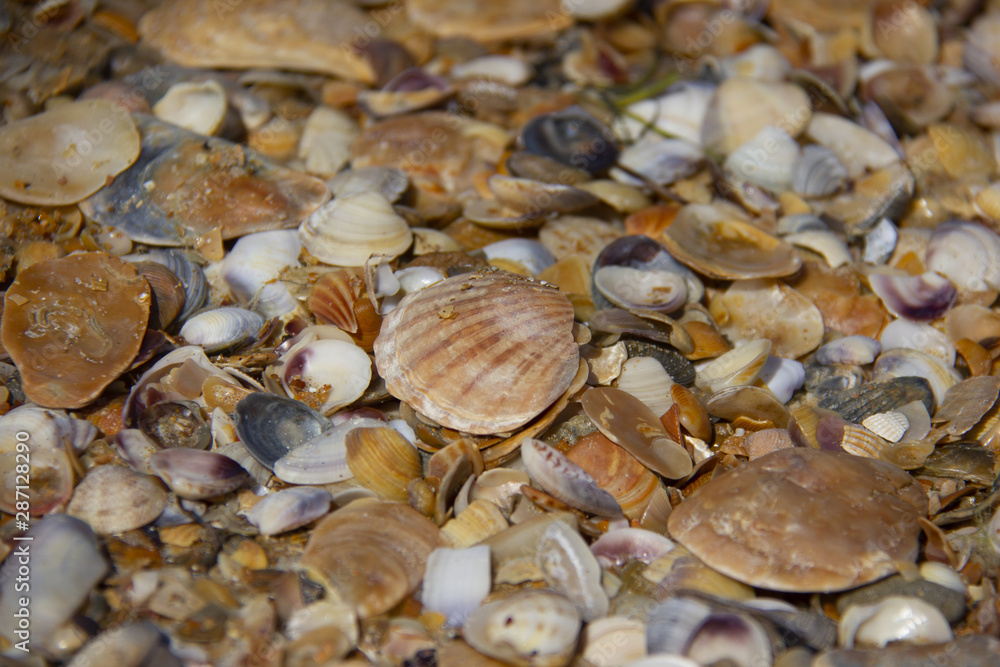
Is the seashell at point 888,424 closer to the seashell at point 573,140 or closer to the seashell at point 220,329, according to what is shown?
the seashell at point 573,140

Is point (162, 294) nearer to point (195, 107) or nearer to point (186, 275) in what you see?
point (186, 275)

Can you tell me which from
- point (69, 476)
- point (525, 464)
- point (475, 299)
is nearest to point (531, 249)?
point (475, 299)

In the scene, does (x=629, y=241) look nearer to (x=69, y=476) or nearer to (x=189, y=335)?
(x=189, y=335)

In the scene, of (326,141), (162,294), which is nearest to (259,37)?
(326,141)

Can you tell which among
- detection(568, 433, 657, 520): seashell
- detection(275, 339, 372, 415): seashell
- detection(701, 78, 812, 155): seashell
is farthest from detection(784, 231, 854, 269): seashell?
detection(275, 339, 372, 415): seashell

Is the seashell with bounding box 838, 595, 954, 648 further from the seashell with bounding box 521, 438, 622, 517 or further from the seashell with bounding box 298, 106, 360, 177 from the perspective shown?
the seashell with bounding box 298, 106, 360, 177

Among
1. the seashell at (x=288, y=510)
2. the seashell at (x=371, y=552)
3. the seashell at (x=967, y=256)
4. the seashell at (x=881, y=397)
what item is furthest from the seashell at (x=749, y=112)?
the seashell at (x=288, y=510)

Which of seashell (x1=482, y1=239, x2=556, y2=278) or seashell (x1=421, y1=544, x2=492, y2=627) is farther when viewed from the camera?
seashell (x1=482, y1=239, x2=556, y2=278)
